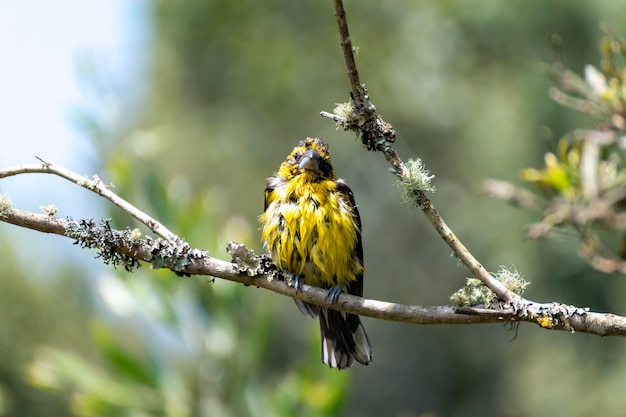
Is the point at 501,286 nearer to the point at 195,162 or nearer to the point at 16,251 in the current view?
the point at 16,251

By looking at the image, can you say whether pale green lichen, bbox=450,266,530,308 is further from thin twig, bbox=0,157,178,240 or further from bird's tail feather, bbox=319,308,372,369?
bird's tail feather, bbox=319,308,372,369

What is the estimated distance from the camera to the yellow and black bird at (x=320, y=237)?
14.3 feet

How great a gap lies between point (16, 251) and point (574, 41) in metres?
7.52

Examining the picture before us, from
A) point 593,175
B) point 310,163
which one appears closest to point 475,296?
point 593,175

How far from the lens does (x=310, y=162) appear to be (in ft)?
15.1

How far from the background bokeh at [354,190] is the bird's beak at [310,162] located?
1.08 metres

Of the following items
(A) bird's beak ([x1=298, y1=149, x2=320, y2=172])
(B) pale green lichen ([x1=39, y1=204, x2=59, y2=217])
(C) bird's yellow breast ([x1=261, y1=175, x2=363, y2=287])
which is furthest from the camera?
(A) bird's beak ([x1=298, y1=149, x2=320, y2=172])

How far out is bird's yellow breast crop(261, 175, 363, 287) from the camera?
4359 millimetres

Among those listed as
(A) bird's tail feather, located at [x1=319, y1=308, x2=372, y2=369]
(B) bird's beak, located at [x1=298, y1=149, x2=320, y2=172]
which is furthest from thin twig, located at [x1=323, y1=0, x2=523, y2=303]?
(A) bird's tail feather, located at [x1=319, y1=308, x2=372, y2=369]

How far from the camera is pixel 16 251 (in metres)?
10.9

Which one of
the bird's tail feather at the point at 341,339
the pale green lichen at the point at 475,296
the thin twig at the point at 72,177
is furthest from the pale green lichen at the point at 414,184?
the bird's tail feather at the point at 341,339

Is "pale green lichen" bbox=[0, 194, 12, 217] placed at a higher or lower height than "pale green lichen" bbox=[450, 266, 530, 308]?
higher

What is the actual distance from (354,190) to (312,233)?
9.52m

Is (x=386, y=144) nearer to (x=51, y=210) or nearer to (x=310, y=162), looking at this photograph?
(x=51, y=210)
